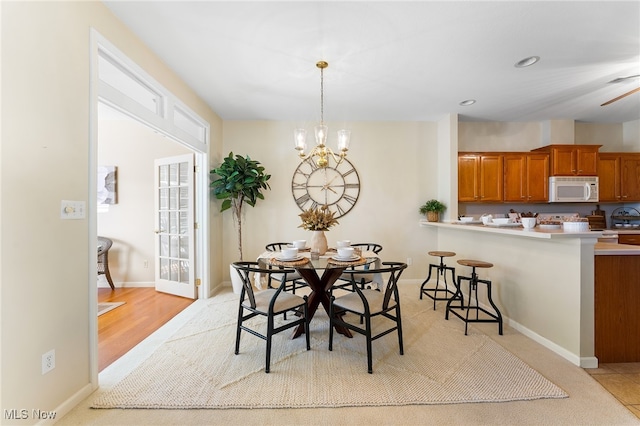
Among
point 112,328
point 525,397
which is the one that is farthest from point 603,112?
point 112,328

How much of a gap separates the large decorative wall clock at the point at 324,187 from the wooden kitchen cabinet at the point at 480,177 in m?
1.65

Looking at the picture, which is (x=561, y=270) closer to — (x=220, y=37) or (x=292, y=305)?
(x=292, y=305)

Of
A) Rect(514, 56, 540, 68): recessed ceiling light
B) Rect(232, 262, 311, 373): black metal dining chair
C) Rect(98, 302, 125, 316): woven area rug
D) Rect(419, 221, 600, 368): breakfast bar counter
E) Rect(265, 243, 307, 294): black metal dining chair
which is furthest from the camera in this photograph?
Rect(98, 302, 125, 316): woven area rug

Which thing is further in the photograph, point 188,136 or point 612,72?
point 188,136

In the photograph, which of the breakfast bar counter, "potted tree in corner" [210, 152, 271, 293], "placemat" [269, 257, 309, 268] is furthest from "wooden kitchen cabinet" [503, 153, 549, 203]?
"potted tree in corner" [210, 152, 271, 293]

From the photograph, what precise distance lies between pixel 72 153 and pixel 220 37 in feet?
4.73

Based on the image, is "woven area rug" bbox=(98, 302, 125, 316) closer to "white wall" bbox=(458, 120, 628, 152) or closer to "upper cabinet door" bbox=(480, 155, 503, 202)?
"upper cabinet door" bbox=(480, 155, 503, 202)

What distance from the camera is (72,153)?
1.67m

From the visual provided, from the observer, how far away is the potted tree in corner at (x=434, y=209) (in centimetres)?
416

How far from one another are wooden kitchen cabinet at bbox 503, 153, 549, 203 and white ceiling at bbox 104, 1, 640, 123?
0.79m

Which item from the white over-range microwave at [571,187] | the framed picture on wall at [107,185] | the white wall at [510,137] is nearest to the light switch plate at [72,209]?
the framed picture on wall at [107,185]

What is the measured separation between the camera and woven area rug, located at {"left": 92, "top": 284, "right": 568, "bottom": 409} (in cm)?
175

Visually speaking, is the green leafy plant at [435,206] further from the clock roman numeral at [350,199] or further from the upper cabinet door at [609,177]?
the upper cabinet door at [609,177]

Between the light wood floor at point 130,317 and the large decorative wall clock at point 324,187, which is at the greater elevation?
the large decorative wall clock at point 324,187
